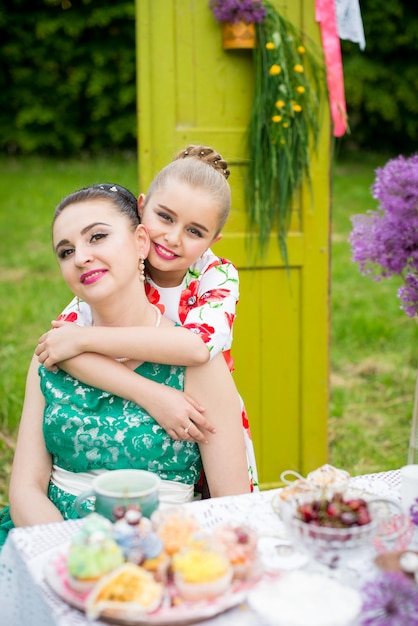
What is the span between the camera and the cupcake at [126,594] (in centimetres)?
116

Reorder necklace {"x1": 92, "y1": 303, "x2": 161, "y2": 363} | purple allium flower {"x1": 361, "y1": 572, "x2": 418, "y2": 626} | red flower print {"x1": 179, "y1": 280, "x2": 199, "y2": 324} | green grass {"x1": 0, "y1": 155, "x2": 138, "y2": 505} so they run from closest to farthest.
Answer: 1. purple allium flower {"x1": 361, "y1": 572, "x2": 418, "y2": 626}
2. necklace {"x1": 92, "y1": 303, "x2": 161, "y2": 363}
3. red flower print {"x1": 179, "y1": 280, "x2": 199, "y2": 324}
4. green grass {"x1": 0, "y1": 155, "x2": 138, "y2": 505}

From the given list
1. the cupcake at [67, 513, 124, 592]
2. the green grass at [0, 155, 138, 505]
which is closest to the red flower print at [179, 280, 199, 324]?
the green grass at [0, 155, 138, 505]

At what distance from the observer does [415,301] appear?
2.10 meters

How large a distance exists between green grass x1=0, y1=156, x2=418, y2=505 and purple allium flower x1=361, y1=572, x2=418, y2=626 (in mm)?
2516

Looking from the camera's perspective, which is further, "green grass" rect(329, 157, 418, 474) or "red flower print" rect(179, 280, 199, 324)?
"green grass" rect(329, 157, 418, 474)

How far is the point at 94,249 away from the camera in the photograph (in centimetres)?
180

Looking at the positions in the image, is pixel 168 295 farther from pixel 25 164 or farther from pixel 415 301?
pixel 25 164

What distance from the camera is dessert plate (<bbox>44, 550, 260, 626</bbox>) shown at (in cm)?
117

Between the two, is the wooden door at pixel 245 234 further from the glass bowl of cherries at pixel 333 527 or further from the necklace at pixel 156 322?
the glass bowl of cherries at pixel 333 527

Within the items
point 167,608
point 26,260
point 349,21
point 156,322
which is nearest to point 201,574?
point 167,608

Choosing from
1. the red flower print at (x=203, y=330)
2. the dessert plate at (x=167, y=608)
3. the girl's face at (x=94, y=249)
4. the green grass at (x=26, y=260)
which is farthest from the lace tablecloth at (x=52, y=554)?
the green grass at (x=26, y=260)

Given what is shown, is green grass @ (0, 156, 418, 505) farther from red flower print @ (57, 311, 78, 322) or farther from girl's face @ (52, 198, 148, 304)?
girl's face @ (52, 198, 148, 304)

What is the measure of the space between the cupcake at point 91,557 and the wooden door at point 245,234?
6.58 feet

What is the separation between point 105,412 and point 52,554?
51 cm
